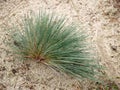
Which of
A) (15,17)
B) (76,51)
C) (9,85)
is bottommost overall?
(9,85)

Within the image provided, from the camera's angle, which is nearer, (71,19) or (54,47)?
(54,47)

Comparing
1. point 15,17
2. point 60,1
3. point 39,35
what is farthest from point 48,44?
point 60,1

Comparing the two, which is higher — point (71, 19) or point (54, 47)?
point (71, 19)

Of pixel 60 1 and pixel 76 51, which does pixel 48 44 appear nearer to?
pixel 76 51
